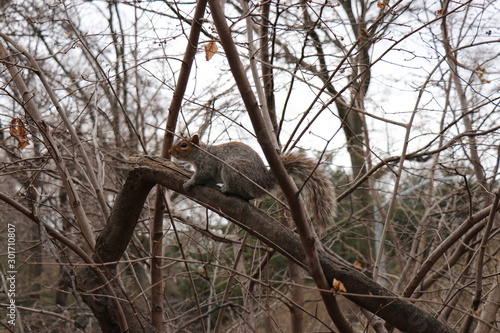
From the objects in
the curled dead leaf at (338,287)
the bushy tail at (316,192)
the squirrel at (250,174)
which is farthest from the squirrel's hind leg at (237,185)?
the curled dead leaf at (338,287)

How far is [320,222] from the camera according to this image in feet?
11.4

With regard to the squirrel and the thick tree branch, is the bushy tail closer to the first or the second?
the squirrel

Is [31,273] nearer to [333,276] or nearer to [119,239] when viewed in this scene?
[119,239]

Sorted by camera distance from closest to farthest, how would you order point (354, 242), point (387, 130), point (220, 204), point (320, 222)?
point (220, 204), point (320, 222), point (387, 130), point (354, 242)

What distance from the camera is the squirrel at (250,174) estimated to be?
3514 millimetres

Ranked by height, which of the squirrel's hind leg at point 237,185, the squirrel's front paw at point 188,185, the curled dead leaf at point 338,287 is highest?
the squirrel's hind leg at point 237,185

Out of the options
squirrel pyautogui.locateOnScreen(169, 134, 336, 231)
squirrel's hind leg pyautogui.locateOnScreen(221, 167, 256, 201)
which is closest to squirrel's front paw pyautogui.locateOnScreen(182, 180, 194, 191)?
squirrel pyautogui.locateOnScreen(169, 134, 336, 231)

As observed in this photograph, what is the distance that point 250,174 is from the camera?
3918 millimetres

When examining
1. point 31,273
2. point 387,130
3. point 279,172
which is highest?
point 387,130

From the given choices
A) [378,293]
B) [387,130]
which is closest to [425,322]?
[378,293]

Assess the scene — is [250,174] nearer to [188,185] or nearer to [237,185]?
[237,185]

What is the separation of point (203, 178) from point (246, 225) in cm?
112

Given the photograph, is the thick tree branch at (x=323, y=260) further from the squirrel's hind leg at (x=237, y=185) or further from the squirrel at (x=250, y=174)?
the squirrel's hind leg at (x=237, y=185)

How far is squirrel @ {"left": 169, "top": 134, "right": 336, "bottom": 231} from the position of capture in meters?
3.51
